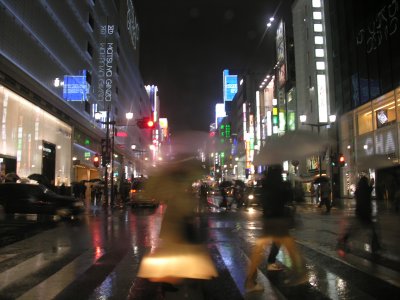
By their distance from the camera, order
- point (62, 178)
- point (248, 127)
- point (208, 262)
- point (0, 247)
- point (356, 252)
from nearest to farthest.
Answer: point (208, 262)
point (356, 252)
point (0, 247)
point (62, 178)
point (248, 127)

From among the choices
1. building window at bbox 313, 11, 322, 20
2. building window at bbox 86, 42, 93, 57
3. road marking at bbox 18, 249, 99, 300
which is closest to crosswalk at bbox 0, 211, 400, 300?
road marking at bbox 18, 249, 99, 300

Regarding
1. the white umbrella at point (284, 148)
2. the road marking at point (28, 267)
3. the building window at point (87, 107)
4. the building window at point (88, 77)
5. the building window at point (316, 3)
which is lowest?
the road marking at point (28, 267)

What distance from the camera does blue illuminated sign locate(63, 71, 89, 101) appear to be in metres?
37.8

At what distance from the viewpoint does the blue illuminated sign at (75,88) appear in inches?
1490

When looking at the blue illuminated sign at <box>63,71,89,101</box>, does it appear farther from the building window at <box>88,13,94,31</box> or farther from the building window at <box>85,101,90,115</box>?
the building window at <box>88,13,94,31</box>

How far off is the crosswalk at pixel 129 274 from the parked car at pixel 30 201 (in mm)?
7129

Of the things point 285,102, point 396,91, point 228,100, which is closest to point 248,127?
point 285,102

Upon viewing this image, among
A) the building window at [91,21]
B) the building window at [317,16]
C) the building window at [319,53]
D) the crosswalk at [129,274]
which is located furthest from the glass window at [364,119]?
the crosswalk at [129,274]

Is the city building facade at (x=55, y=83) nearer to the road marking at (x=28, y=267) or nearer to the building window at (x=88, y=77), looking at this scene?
the building window at (x=88, y=77)

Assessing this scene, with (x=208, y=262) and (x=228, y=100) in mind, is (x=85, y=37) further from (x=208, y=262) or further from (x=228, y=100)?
(x=228, y=100)

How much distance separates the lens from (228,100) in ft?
535

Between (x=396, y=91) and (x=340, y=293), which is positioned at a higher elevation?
(x=396, y=91)

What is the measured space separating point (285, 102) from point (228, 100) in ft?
307

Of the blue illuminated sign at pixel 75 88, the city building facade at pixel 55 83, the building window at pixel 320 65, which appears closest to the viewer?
the city building facade at pixel 55 83
